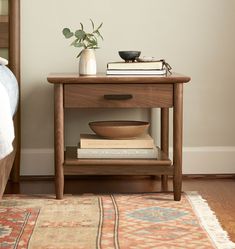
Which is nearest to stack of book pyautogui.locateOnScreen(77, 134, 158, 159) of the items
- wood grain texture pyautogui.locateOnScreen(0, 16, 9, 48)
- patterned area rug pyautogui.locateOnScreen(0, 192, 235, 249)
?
patterned area rug pyautogui.locateOnScreen(0, 192, 235, 249)

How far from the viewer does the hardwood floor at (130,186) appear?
2.43 metres

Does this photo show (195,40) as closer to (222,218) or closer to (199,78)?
(199,78)

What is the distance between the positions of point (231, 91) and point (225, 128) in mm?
169

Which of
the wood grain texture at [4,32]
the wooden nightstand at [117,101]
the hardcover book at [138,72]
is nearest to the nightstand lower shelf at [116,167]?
the wooden nightstand at [117,101]

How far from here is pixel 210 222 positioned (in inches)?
77.9

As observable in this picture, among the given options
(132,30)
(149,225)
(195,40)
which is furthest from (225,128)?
(149,225)

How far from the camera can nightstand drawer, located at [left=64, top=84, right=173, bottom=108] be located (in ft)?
7.43

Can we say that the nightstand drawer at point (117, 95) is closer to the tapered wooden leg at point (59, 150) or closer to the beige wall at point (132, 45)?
the tapered wooden leg at point (59, 150)

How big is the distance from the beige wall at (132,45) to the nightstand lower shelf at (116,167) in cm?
48

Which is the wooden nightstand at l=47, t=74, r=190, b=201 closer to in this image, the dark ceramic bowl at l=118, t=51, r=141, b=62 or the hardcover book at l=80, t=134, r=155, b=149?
the hardcover book at l=80, t=134, r=155, b=149

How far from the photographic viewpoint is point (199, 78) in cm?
278

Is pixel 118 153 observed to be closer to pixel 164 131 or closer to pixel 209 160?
pixel 164 131

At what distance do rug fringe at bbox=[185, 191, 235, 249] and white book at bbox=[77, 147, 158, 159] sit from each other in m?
0.22

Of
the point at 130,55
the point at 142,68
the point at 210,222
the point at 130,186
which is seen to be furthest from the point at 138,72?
the point at 210,222
